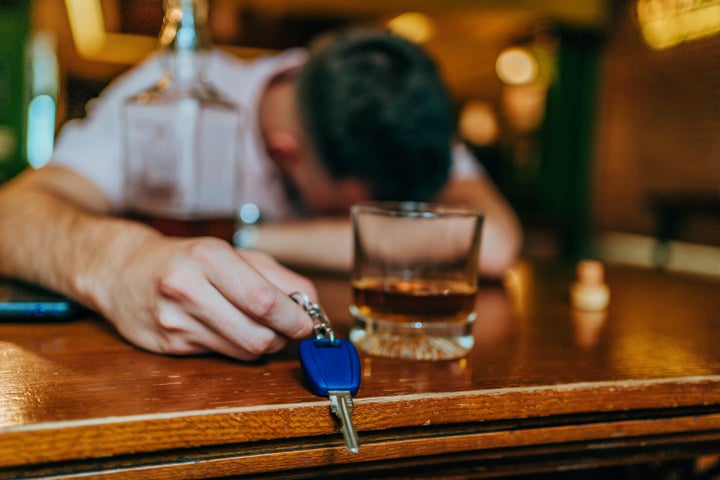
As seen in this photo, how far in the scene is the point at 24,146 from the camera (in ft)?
10.5

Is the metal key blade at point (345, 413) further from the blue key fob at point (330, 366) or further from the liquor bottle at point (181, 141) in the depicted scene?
the liquor bottle at point (181, 141)

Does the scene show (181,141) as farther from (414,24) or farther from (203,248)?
(414,24)

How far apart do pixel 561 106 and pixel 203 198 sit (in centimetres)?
560

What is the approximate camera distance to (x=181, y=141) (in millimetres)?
944

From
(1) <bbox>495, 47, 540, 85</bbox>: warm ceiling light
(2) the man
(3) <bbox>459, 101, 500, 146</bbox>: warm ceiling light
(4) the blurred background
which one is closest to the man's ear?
(2) the man

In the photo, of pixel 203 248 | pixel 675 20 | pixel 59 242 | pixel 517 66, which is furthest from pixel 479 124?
pixel 203 248

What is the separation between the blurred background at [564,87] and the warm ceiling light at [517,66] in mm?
18

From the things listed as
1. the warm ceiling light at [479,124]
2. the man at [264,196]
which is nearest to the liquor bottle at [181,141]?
the man at [264,196]

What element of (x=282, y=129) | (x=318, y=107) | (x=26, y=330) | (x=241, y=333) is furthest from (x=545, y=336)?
(x=282, y=129)

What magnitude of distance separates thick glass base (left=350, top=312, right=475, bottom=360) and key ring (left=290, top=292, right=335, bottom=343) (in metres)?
0.06

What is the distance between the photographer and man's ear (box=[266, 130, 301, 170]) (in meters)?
1.35

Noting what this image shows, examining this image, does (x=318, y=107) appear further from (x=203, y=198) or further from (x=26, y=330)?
(x=26, y=330)

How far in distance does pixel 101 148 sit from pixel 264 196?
49 centimetres

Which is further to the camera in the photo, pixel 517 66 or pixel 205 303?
pixel 517 66
